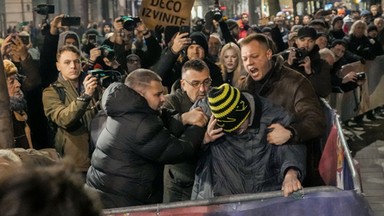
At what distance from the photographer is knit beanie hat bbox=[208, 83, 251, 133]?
17.1ft

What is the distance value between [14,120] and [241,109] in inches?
104

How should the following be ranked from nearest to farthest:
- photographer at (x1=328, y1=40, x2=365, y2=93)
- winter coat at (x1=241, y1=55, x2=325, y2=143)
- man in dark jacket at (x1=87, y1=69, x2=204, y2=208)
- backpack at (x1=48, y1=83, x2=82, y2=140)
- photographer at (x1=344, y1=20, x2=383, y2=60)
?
man in dark jacket at (x1=87, y1=69, x2=204, y2=208), winter coat at (x1=241, y1=55, x2=325, y2=143), backpack at (x1=48, y1=83, x2=82, y2=140), photographer at (x1=328, y1=40, x2=365, y2=93), photographer at (x1=344, y1=20, x2=383, y2=60)

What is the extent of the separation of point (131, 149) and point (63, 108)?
75.0 inches

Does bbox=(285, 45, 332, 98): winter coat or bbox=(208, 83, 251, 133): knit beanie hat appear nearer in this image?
bbox=(208, 83, 251, 133): knit beanie hat

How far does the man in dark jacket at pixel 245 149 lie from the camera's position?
524 centimetres

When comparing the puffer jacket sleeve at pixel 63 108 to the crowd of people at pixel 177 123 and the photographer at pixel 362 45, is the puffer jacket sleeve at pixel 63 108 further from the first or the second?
the photographer at pixel 362 45

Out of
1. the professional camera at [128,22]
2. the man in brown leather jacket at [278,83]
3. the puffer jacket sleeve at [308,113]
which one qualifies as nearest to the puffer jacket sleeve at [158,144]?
the puffer jacket sleeve at [308,113]

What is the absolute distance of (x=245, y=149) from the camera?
5348 millimetres

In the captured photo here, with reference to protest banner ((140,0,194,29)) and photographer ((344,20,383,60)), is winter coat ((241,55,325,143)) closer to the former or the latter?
protest banner ((140,0,194,29))

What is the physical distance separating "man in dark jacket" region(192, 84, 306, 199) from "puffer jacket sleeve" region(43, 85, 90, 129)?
5.51 ft

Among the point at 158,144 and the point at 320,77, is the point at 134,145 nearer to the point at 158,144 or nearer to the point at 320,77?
the point at 158,144

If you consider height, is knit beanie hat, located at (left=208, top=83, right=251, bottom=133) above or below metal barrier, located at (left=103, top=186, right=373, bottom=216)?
above

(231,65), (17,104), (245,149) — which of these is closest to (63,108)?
(17,104)

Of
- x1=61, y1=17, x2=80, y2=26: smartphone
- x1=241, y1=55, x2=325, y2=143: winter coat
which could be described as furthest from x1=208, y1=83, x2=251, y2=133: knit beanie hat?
x1=61, y1=17, x2=80, y2=26: smartphone
